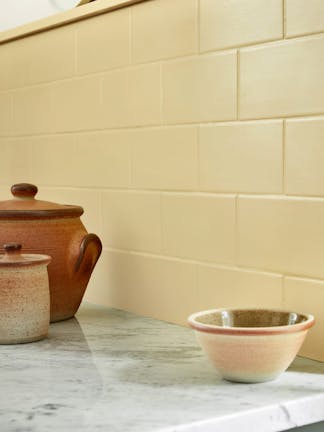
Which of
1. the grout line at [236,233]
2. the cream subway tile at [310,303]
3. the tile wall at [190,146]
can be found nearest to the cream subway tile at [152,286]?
the tile wall at [190,146]

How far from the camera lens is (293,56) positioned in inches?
41.3

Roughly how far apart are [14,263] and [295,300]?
398 mm

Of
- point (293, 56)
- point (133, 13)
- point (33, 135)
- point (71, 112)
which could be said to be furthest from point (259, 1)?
point (33, 135)

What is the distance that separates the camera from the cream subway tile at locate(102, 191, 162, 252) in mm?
1323

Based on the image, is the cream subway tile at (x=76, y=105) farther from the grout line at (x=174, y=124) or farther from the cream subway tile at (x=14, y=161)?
the cream subway tile at (x=14, y=161)

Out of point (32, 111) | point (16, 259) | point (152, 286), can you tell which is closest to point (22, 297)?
point (16, 259)

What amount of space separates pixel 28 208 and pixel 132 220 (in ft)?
0.62

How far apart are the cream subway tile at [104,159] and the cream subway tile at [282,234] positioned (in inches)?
12.0

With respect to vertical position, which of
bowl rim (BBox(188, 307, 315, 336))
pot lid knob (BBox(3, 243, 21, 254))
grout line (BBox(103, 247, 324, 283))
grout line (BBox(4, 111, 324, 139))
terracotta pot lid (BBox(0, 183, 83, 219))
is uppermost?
grout line (BBox(4, 111, 324, 139))

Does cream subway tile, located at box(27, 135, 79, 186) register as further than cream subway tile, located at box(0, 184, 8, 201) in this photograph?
No

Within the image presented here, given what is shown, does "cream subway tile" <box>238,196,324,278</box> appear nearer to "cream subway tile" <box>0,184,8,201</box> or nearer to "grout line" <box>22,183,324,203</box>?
"grout line" <box>22,183,324,203</box>

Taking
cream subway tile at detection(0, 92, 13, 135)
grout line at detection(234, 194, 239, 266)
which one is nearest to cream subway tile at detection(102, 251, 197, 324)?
grout line at detection(234, 194, 239, 266)

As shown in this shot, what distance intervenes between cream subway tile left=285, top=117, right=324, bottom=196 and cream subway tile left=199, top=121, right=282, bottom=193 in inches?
0.8

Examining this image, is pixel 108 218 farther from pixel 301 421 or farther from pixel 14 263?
pixel 301 421
